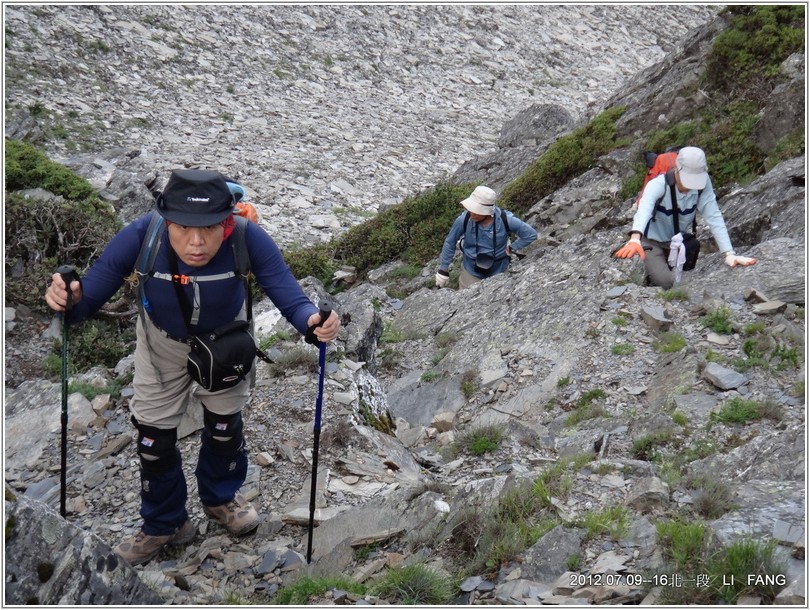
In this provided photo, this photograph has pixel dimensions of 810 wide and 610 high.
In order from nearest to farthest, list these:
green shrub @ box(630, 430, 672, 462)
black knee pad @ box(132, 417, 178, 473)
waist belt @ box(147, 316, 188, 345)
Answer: waist belt @ box(147, 316, 188, 345) < black knee pad @ box(132, 417, 178, 473) < green shrub @ box(630, 430, 672, 462)

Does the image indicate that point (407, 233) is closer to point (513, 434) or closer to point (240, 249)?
point (513, 434)

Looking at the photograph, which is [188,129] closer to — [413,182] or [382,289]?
[413,182]

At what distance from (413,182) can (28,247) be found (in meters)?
14.7

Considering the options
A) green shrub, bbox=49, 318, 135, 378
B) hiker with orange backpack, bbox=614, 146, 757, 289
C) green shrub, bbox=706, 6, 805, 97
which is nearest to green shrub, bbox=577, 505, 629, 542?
hiker with orange backpack, bbox=614, 146, 757, 289

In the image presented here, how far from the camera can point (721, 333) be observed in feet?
26.7

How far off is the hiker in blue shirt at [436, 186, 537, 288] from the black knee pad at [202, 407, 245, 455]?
6.40 meters

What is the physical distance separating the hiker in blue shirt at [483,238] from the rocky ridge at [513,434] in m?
0.84

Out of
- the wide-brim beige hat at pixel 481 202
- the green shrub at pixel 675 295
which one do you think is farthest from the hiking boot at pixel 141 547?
the wide-brim beige hat at pixel 481 202

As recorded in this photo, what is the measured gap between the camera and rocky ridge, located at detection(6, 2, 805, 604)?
5.10 m

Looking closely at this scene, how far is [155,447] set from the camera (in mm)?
5676

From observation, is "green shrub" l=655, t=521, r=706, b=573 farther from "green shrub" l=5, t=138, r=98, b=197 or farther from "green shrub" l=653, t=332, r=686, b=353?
"green shrub" l=5, t=138, r=98, b=197

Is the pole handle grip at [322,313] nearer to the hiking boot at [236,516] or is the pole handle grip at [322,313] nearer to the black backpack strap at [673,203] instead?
the hiking boot at [236,516]

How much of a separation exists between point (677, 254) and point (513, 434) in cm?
365

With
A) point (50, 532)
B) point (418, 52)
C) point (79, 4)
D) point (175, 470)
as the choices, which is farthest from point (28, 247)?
point (418, 52)
